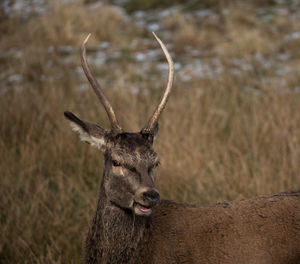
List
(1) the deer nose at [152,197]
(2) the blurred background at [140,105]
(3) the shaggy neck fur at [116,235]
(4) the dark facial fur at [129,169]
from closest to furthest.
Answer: (1) the deer nose at [152,197] → (4) the dark facial fur at [129,169] → (3) the shaggy neck fur at [116,235] → (2) the blurred background at [140,105]

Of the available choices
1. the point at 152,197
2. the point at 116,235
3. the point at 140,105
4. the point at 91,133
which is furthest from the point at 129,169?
the point at 140,105

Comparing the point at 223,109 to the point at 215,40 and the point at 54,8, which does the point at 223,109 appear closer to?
the point at 215,40

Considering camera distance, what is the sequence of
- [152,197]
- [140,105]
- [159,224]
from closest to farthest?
[152,197]
[159,224]
[140,105]

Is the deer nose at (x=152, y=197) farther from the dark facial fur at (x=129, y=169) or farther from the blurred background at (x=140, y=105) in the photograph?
the blurred background at (x=140, y=105)

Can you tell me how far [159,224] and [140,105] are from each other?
3.61m

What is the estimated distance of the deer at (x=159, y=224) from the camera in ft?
10.2

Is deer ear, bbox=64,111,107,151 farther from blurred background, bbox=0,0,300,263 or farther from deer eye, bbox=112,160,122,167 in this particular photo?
blurred background, bbox=0,0,300,263

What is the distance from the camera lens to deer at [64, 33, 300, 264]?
123 inches

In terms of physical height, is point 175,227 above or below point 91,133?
below

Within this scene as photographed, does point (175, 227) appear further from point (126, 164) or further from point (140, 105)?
point (140, 105)

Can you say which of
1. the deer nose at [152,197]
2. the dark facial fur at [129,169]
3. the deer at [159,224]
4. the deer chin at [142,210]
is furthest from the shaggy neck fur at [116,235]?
the deer nose at [152,197]

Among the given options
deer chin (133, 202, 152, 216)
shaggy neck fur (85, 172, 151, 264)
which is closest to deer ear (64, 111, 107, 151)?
shaggy neck fur (85, 172, 151, 264)

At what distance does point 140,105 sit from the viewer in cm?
686

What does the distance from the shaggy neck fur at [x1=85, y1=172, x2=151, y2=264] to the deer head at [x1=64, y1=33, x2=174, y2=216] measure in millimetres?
83
